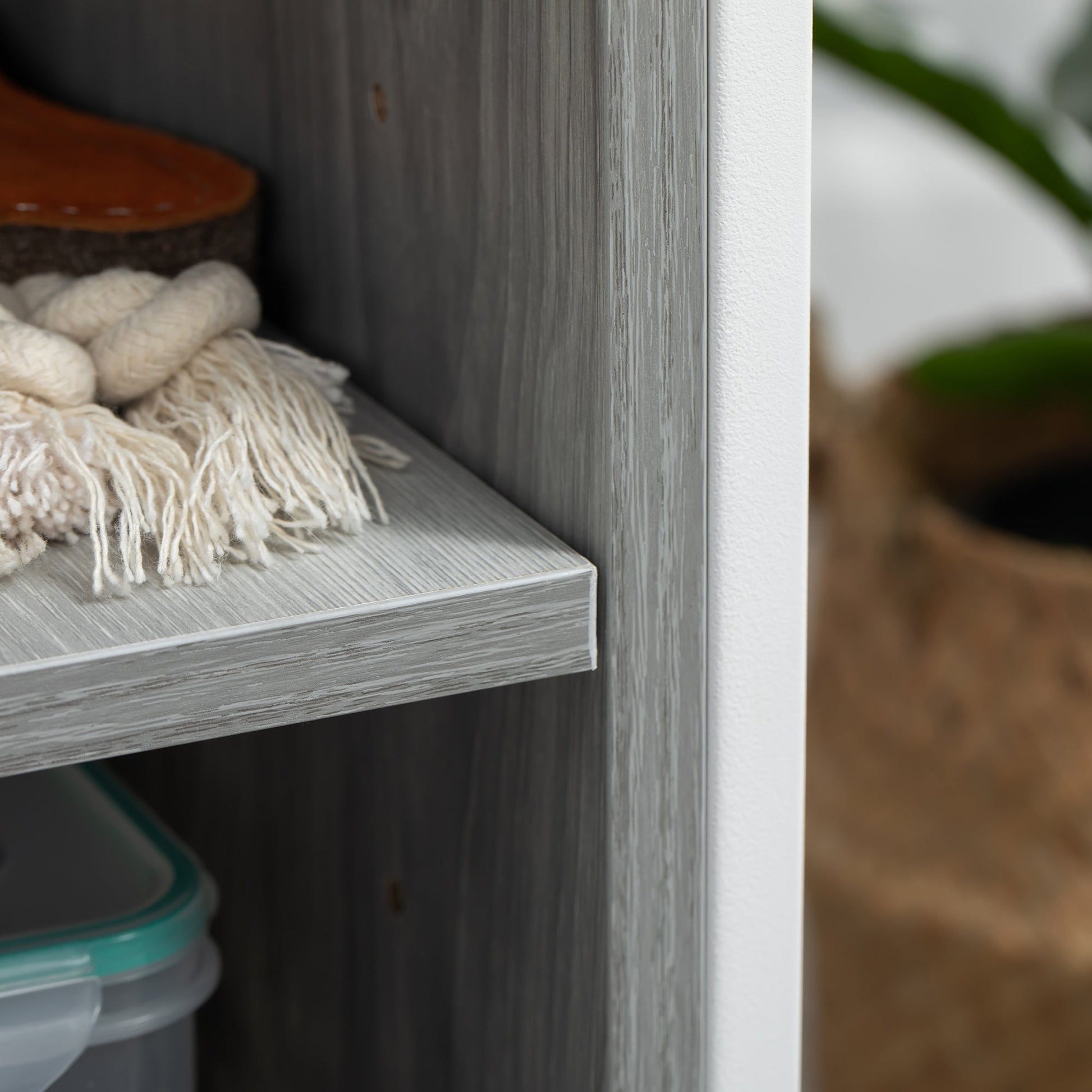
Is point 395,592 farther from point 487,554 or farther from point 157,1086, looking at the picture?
point 157,1086

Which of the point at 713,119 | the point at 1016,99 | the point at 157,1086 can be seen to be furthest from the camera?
the point at 1016,99

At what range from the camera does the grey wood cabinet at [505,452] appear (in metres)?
0.28

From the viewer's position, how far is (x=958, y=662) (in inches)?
36.8

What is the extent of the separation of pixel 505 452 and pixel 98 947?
0.17 meters

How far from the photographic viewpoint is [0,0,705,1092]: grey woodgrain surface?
0.29 meters

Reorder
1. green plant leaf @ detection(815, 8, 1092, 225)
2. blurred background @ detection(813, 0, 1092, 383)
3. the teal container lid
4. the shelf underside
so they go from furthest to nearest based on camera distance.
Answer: blurred background @ detection(813, 0, 1092, 383), green plant leaf @ detection(815, 8, 1092, 225), the teal container lid, the shelf underside

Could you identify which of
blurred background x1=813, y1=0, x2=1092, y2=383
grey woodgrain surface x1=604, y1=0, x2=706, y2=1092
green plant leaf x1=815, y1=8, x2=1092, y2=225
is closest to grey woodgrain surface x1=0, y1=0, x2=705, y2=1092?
grey woodgrain surface x1=604, y1=0, x2=706, y2=1092

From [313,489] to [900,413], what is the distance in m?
0.72

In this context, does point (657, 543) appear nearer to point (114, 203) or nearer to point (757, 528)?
point (757, 528)

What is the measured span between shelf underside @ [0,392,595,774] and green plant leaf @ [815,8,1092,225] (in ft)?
2.26

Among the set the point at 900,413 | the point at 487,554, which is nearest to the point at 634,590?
the point at 487,554

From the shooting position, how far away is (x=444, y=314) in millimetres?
348

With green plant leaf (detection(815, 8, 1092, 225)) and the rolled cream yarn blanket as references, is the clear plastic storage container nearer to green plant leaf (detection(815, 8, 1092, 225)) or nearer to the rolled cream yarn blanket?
the rolled cream yarn blanket

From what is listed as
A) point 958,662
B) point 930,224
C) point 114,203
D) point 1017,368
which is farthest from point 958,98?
point 114,203
